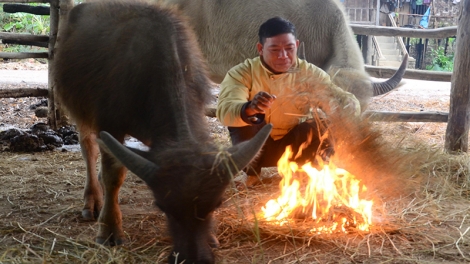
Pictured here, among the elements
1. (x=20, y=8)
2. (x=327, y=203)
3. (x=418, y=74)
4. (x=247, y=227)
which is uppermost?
(x=20, y=8)

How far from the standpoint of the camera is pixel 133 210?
4984 mm

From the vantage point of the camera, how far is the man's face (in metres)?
4.38

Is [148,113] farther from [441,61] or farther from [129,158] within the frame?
[441,61]

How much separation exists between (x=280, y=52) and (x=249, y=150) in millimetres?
1548

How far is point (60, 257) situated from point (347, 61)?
4.47m

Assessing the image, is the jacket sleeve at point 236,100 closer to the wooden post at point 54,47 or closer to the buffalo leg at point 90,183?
the buffalo leg at point 90,183

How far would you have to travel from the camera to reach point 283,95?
14.5ft

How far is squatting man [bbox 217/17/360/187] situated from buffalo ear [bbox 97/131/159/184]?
1.05 meters

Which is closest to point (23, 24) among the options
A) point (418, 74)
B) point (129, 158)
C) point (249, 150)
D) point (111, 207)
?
point (418, 74)

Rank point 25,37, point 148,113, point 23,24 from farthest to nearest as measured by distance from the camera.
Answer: point 23,24 → point 25,37 → point 148,113

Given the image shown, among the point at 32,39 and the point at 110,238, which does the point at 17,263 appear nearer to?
the point at 110,238

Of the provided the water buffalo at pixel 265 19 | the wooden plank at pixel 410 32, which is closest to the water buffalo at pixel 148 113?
the water buffalo at pixel 265 19

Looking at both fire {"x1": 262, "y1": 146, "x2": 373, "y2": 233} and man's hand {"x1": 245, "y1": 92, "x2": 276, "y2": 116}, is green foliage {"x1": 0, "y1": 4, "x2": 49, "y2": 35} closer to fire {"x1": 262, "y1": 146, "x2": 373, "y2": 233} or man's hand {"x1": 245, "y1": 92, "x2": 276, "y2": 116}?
fire {"x1": 262, "y1": 146, "x2": 373, "y2": 233}

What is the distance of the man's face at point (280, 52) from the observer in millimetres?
4383
